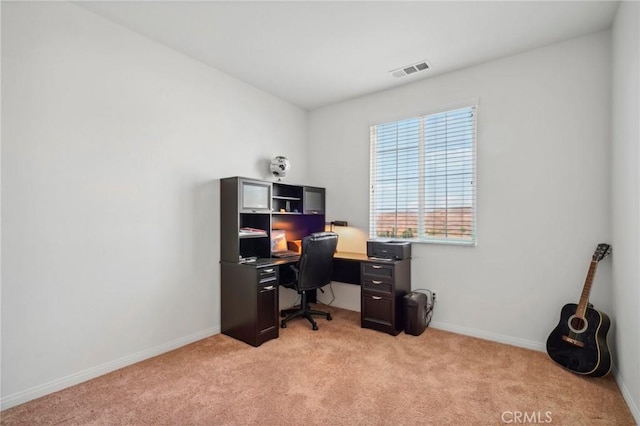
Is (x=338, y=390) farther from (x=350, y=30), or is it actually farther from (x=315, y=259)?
(x=350, y=30)

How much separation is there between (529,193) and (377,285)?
5.89 feet

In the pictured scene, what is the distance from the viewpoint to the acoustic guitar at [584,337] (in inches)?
94.9

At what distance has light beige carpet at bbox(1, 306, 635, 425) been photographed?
6.54 ft

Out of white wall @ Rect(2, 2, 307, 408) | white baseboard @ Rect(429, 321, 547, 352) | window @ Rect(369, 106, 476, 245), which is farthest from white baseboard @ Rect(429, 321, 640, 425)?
white wall @ Rect(2, 2, 307, 408)

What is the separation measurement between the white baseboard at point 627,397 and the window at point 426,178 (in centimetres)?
148

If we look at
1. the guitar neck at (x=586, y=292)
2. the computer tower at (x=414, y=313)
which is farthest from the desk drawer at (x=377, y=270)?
the guitar neck at (x=586, y=292)

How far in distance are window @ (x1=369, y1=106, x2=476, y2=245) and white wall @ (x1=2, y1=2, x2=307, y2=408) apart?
2001 mm

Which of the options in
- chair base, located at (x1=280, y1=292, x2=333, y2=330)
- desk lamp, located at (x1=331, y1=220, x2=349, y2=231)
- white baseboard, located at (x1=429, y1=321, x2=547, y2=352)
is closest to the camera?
white baseboard, located at (x1=429, y1=321, x2=547, y2=352)

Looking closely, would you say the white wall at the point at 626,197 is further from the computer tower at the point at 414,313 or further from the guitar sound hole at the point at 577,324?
the computer tower at the point at 414,313

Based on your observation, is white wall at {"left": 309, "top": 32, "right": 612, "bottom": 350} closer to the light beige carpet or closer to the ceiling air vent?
the ceiling air vent

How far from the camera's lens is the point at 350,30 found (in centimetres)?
272

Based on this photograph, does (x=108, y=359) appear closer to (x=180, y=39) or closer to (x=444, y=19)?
(x=180, y=39)

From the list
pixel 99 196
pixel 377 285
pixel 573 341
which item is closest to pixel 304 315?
pixel 377 285

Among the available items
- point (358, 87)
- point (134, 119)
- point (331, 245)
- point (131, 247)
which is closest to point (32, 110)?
point (134, 119)
